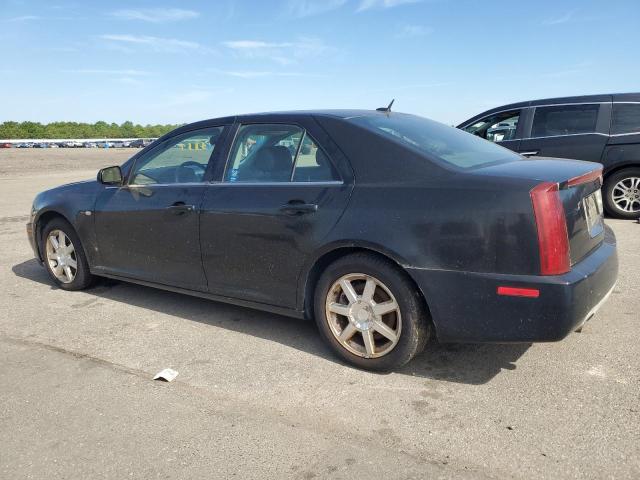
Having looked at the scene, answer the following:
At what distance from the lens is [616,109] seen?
8.25 m

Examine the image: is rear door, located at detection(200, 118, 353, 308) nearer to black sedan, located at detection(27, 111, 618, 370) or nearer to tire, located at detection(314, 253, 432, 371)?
black sedan, located at detection(27, 111, 618, 370)

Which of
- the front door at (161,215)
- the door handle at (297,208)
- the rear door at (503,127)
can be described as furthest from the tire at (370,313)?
the rear door at (503,127)

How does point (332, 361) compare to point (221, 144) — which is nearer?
point (332, 361)


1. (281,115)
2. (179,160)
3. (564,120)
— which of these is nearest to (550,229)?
(281,115)

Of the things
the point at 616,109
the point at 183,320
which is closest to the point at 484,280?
the point at 183,320

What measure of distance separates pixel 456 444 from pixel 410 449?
0.22 metres

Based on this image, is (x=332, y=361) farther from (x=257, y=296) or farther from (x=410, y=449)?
(x=410, y=449)

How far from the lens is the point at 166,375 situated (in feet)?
11.3

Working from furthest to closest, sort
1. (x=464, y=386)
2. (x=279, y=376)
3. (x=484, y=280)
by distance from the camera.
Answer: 1. (x=279, y=376)
2. (x=464, y=386)
3. (x=484, y=280)

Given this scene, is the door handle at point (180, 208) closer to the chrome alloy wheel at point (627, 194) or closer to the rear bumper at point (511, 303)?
the rear bumper at point (511, 303)

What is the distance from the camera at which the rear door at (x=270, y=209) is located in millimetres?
3480

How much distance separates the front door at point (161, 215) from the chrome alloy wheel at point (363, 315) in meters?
1.17

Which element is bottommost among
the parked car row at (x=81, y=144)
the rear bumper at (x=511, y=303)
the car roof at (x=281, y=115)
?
the parked car row at (x=81, y=144)

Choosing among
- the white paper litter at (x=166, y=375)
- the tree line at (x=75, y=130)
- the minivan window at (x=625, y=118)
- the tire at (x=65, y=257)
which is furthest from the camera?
the tree line at (x=75, y=130)
